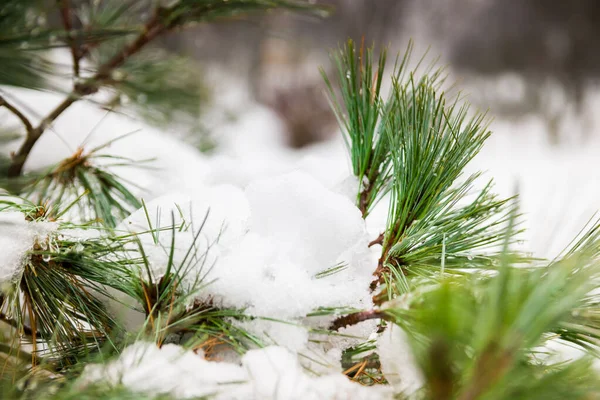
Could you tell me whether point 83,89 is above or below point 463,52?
below

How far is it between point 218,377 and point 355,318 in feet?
0.23

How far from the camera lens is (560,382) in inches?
6.1

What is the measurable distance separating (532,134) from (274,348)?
254 centimetres

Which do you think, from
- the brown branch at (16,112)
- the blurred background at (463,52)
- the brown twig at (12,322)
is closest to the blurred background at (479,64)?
the blurred background at (463,52)

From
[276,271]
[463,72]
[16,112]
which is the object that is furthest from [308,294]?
[463,72]

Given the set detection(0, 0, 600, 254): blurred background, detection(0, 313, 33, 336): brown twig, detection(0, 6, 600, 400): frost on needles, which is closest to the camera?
detection(0, 6, 600, 400): frost on needles

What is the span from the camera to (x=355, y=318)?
206 mm

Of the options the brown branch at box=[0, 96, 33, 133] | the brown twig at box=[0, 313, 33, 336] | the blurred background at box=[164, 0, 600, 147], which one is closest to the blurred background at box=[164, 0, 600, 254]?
the blurred background at box=[164, 0, 600, 147]

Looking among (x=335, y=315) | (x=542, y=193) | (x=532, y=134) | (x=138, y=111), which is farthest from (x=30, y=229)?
(x=532, y=134)

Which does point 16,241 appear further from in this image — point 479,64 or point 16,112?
point 479,64

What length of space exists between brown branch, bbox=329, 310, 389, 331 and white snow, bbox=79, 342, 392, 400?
0.09 ft

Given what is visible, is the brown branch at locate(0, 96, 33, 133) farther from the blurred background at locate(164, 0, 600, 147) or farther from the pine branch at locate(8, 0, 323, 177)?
the blurred background at locate(164, 0, 600, 147)

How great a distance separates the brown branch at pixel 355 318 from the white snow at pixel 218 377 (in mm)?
28

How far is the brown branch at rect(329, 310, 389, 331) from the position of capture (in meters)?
0.20
